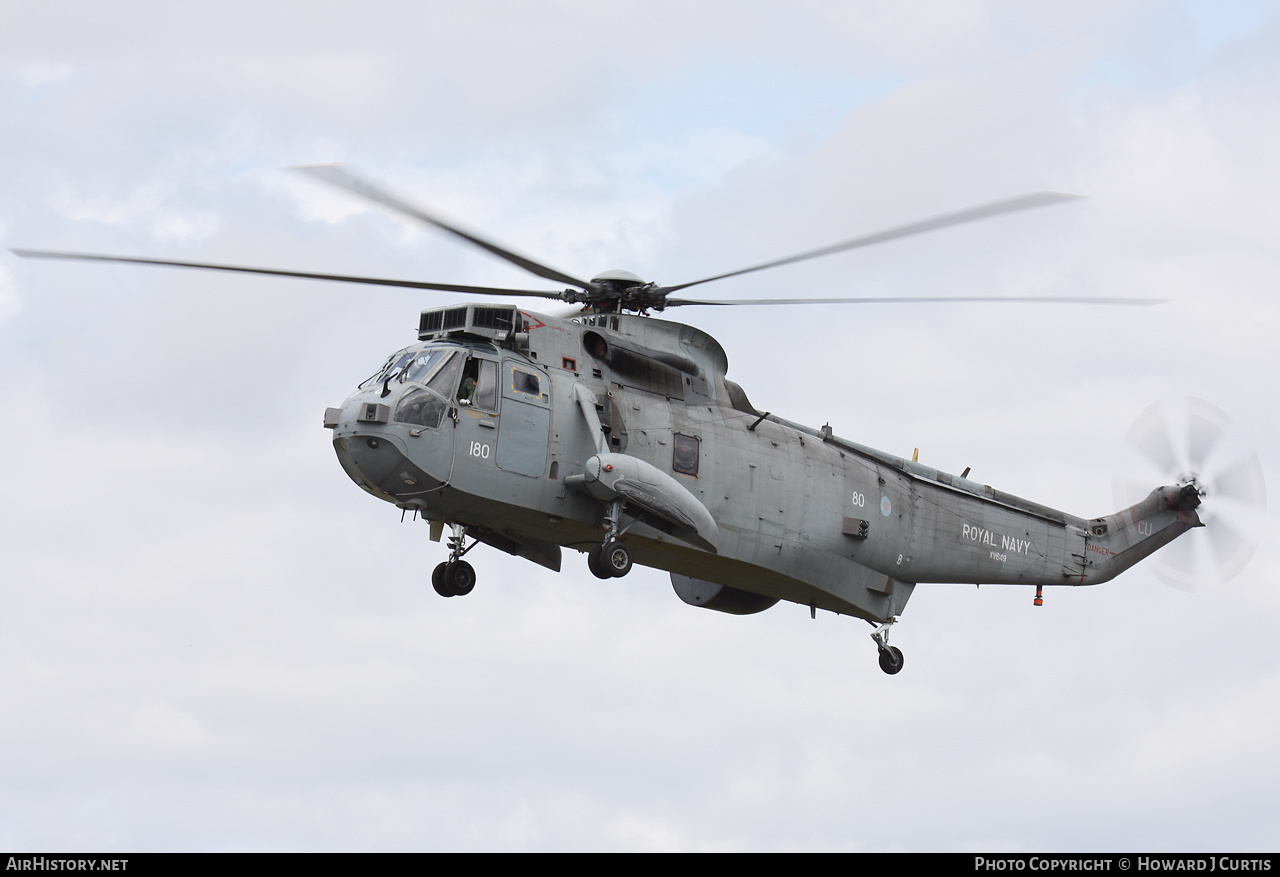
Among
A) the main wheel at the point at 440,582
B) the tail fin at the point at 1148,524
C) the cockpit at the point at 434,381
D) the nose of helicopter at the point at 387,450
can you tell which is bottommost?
the main wheel at the point at 440,582

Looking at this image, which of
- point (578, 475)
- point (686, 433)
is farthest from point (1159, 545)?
point (578, 475)

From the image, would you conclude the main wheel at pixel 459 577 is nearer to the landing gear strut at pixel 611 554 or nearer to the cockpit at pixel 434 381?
the landing gear strut at pixel 611 554

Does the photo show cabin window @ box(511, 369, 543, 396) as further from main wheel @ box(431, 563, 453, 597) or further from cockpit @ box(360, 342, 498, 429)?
main wheel @ box(431, 563, 453, 597)

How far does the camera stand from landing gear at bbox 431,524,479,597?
26812 millimetres

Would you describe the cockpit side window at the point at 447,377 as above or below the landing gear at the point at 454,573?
above

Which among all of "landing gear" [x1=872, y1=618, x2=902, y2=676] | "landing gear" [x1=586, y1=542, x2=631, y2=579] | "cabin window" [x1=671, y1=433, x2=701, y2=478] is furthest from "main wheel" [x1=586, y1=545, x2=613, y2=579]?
"landing gear" [x1=872, y1=618, x2=902, y2=676]

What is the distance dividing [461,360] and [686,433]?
4379mm

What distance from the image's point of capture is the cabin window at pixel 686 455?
27.7m

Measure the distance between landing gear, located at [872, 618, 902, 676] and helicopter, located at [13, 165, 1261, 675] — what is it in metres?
0.04

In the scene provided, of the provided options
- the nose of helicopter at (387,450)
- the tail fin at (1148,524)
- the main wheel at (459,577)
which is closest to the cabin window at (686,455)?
the main wheel at (459,577)

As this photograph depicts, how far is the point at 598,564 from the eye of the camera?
26.0m

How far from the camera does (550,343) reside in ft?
88.8

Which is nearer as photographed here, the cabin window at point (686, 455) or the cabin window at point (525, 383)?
the cabin window at point (525, 383)

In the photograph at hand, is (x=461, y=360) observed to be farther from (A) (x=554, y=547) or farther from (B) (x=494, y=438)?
(A) (x=554, y=547)
